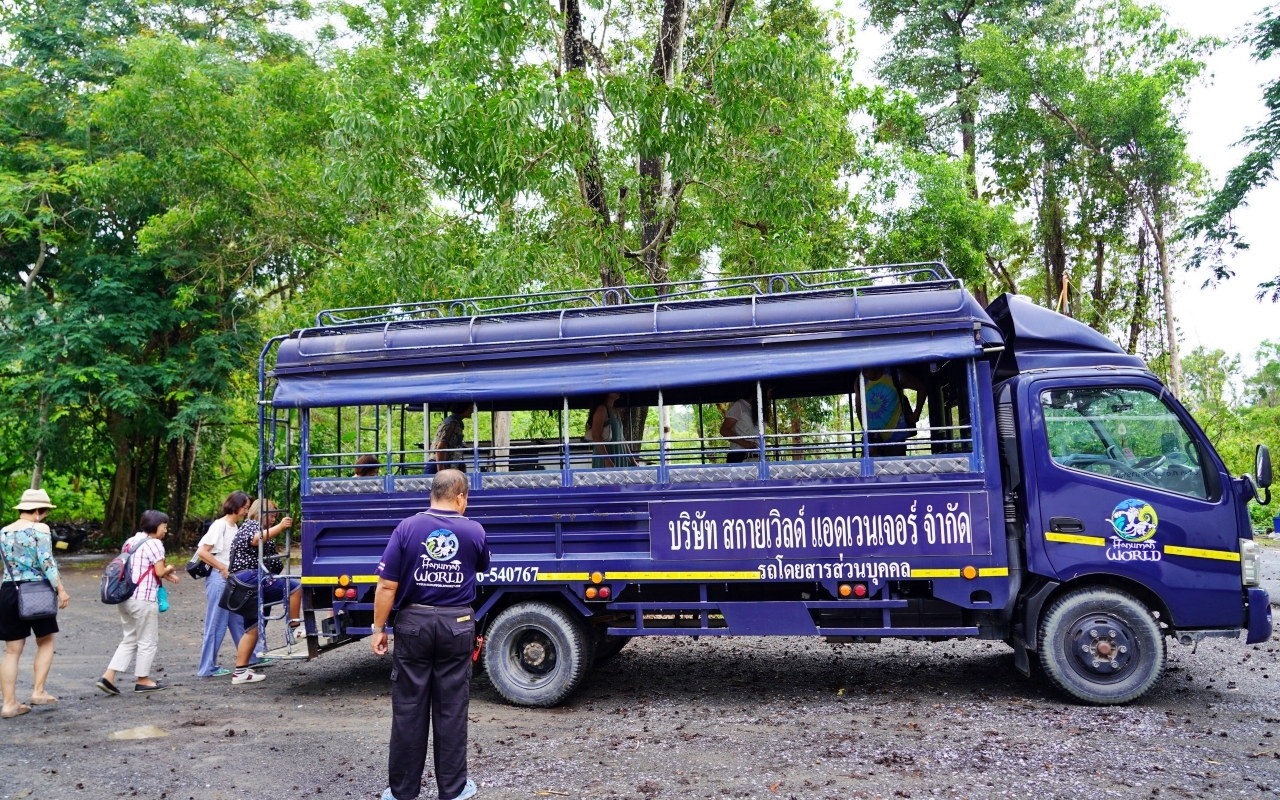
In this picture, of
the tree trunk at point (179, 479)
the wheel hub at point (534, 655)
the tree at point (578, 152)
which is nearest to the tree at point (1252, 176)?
the tree at point (578, 152)

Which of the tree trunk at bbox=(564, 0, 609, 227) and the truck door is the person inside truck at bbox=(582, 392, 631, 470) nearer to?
the truck door

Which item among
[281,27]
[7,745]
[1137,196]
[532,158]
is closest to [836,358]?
[532,158]

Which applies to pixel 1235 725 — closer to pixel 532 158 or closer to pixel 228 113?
pixel 532 158

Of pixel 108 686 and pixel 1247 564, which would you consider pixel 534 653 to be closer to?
pixel 108 686

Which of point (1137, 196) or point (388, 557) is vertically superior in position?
point (1137, 196)

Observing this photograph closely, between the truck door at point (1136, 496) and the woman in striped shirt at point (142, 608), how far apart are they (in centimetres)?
718

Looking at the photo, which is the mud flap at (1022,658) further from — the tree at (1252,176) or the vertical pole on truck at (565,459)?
the tree at (1252,176)

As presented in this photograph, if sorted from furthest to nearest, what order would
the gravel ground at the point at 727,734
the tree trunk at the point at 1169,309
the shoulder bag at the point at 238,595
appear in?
the tree trunk at the point at 1169,309
the shoulder bag at the point at 238,595
the gravel ground at the point at 727,734

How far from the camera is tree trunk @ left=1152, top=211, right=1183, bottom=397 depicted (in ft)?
65.3

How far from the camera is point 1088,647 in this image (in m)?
6.45

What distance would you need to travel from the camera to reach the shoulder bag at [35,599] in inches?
271

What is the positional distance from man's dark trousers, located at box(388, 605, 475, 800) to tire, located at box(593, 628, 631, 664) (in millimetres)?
2751

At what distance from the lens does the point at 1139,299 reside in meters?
21.9

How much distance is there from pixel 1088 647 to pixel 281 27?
2149 centimetres
